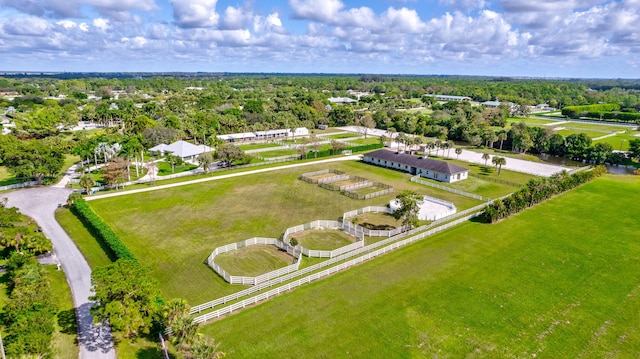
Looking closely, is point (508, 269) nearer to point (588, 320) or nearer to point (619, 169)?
point (588, 320)

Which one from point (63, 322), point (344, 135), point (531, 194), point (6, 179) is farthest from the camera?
point (344, 135)

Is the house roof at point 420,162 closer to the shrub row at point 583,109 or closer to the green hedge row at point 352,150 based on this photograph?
the green hedge row at point 352,150

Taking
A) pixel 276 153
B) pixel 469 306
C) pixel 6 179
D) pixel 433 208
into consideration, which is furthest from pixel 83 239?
pixel 276 153

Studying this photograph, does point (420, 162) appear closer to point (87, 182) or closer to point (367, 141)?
point (367, 141)

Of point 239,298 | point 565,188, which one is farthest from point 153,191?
point 565,188

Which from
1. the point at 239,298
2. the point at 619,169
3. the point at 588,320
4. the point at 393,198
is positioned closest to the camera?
the point at 588,320

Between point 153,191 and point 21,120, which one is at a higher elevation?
point 21,120

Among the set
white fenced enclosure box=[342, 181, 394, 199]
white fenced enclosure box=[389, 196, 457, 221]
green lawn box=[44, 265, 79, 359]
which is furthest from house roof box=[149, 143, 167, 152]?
white fenced enclosure box=[389, 196, 457, 221]
